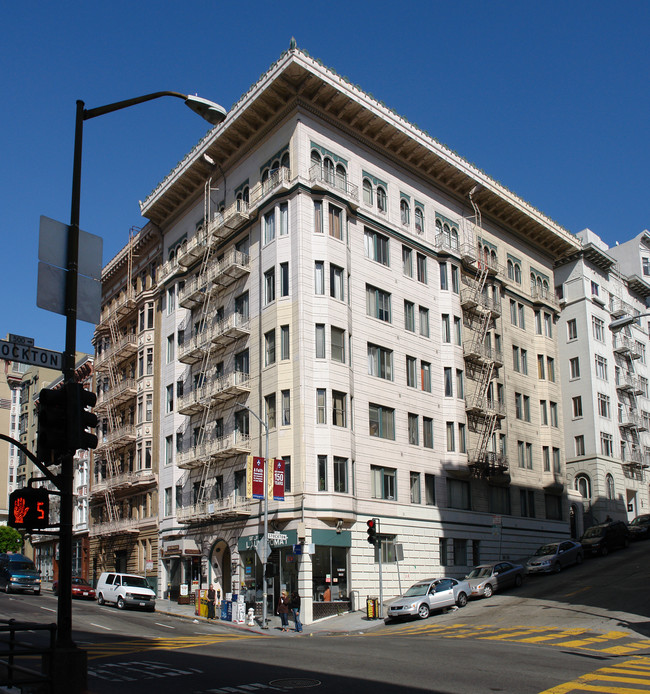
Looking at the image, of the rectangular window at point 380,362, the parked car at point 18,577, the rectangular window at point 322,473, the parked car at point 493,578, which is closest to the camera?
the parked car at point 493,578

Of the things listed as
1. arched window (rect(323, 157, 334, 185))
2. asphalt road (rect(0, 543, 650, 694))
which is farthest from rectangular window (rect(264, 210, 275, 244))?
asphalt road (rect(0, 543, 650, 694))

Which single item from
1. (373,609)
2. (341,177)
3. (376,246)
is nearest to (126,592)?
(373,609)

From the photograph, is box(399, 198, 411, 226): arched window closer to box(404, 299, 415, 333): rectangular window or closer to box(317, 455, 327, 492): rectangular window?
box(404, 299, 415, 333): rectangular window

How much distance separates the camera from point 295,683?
15008mm

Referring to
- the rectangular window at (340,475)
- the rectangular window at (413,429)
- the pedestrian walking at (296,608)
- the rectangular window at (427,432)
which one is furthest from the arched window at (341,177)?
the pedestrian walking at (296,608)

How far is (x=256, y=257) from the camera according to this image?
46656mm

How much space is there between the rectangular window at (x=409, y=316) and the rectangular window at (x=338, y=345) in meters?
6.74

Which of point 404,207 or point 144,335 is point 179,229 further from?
point 404,207

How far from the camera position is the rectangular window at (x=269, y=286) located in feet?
146

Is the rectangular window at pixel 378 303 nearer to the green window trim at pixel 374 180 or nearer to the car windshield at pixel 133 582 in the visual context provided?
the green window trim at pixel 374 180

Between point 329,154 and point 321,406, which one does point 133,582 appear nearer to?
point 321,406

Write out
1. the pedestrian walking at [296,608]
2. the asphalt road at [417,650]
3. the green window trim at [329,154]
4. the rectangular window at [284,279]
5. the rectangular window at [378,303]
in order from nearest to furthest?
the asphalt road at [417,650] < the pedestrian walking at [296,608] < the rectangular window at [284,279] < the green window trim at [329,154] < the rectangular window at [378,303]

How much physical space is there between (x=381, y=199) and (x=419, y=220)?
391 cm

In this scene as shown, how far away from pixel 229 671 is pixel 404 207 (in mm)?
38684
